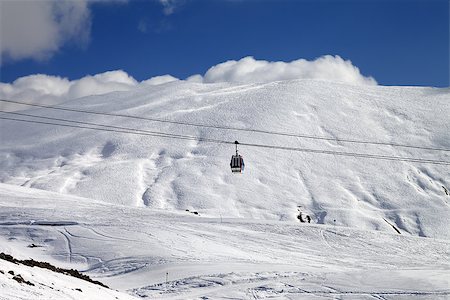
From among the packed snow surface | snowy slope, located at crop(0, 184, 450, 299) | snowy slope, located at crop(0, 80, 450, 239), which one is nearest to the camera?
snowy slope, located at crop(0, 184, 450, 299)

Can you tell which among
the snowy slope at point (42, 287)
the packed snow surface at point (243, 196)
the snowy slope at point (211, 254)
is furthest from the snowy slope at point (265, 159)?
the snowy slope at point (42, 287)

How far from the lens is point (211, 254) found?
47531mm

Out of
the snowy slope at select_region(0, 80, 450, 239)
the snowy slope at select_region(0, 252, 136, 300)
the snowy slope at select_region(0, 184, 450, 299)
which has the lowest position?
the snowy slope at select_region(0, 184, 450, 299)

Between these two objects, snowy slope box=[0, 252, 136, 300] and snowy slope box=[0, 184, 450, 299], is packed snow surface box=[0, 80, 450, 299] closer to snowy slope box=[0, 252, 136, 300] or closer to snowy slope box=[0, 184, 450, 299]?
snowy slope box=[0, 184, 450, 299]

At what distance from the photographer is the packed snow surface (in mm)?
39906

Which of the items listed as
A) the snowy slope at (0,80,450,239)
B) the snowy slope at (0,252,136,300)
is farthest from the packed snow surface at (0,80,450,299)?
the snowy slope at (0,252,136,300)

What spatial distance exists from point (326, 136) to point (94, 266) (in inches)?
Result: 4214

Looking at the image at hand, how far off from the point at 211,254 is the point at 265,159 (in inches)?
3311

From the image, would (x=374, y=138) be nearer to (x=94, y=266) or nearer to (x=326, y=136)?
(x=326, y=136)

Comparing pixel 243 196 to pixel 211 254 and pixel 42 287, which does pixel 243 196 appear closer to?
pixel 211 254

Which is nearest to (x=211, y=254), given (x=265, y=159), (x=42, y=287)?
(x=42, y=287)

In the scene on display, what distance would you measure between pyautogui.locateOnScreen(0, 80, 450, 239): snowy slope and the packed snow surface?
1.53 ft

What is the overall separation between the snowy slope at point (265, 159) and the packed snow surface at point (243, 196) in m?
0.47

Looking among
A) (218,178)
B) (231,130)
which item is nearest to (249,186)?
(218,178)
